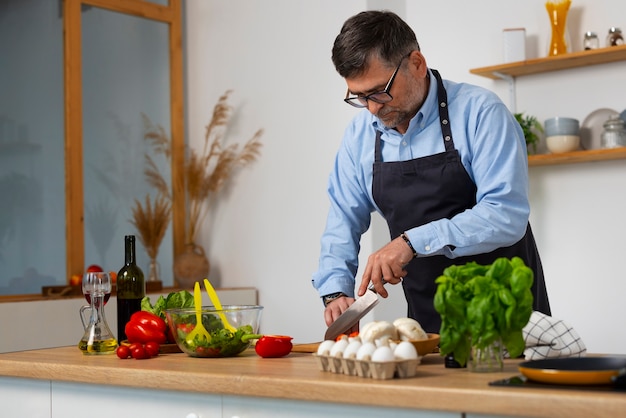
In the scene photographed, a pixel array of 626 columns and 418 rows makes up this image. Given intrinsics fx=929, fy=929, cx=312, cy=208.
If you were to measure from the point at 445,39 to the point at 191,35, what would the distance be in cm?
162

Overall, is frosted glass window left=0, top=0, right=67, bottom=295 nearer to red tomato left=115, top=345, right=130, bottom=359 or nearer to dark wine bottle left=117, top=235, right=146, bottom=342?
dark wine bottle left=117, top=235, right=146, bottom=342

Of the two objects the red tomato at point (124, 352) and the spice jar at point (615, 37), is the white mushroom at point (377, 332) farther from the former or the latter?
the spice jar at point (615, 37)

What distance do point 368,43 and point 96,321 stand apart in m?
1.01

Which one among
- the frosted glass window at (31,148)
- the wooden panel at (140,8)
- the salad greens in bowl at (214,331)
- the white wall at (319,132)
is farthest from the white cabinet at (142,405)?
the wooden panel at (140,8)

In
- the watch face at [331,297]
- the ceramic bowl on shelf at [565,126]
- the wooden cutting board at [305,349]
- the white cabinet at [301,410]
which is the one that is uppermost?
the ceramic bowl on shelf at [565,126]

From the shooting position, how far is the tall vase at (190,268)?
198 inches

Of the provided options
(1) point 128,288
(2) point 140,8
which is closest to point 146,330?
(1) point 128,288

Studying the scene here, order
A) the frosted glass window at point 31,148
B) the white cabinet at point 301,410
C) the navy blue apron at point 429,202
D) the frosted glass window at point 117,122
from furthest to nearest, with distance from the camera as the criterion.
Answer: the frosted glass window at point 117,122
the frosted glass window at point 31,148
the navy blue apron at point 429,202
the white cabinet at point 301,410

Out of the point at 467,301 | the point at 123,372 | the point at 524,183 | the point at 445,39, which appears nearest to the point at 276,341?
the point at 123,372

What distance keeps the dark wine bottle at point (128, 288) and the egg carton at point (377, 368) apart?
3.21ft

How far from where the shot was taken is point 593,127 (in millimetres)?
4059

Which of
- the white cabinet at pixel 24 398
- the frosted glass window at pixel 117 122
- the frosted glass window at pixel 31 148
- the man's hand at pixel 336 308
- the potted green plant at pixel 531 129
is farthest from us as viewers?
the frosted glass window at pixel 117 122

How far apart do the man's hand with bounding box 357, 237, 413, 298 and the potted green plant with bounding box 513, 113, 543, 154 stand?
6.84 ft

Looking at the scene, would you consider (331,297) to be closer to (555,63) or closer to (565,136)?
(565,136)
